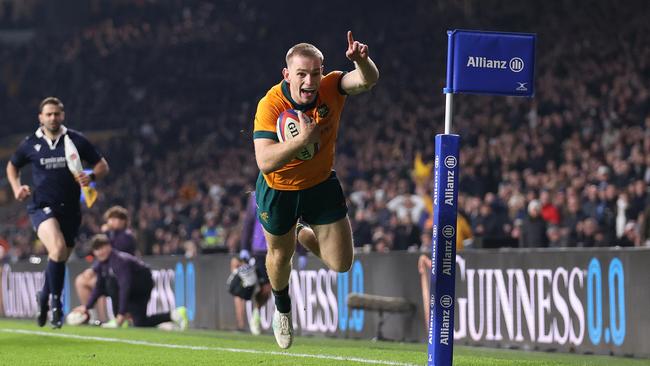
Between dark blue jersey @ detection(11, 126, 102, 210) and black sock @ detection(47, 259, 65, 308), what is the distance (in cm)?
62

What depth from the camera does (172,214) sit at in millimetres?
31297

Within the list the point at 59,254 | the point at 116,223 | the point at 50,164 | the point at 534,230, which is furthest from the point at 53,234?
the point at 534,230

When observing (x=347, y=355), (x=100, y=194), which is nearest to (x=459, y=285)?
(x=347, y=355)

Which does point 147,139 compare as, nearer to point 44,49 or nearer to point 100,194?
point 100,194

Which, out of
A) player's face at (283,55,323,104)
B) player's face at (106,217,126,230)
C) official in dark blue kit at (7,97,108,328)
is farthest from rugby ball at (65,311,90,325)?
player's face at (283,55,323,104)

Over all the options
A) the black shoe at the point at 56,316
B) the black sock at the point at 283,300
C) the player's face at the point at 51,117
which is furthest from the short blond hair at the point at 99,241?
the black sock at the point at 283,300

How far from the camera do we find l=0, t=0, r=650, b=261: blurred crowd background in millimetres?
19938

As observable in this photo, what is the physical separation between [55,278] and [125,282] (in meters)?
5.16

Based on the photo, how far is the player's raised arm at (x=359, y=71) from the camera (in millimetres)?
8102

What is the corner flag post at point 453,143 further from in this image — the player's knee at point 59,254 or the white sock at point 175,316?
the white sock at point 175,316

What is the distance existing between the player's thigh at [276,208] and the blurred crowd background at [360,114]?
5.81 meters

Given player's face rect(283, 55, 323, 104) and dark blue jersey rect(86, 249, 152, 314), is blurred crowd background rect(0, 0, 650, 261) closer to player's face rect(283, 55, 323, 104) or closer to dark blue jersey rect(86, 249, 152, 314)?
dark blue jersey rect(86, 249, 152, 314)

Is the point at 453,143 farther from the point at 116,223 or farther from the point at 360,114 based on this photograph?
the point at 360,114

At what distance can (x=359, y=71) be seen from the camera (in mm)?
8516
